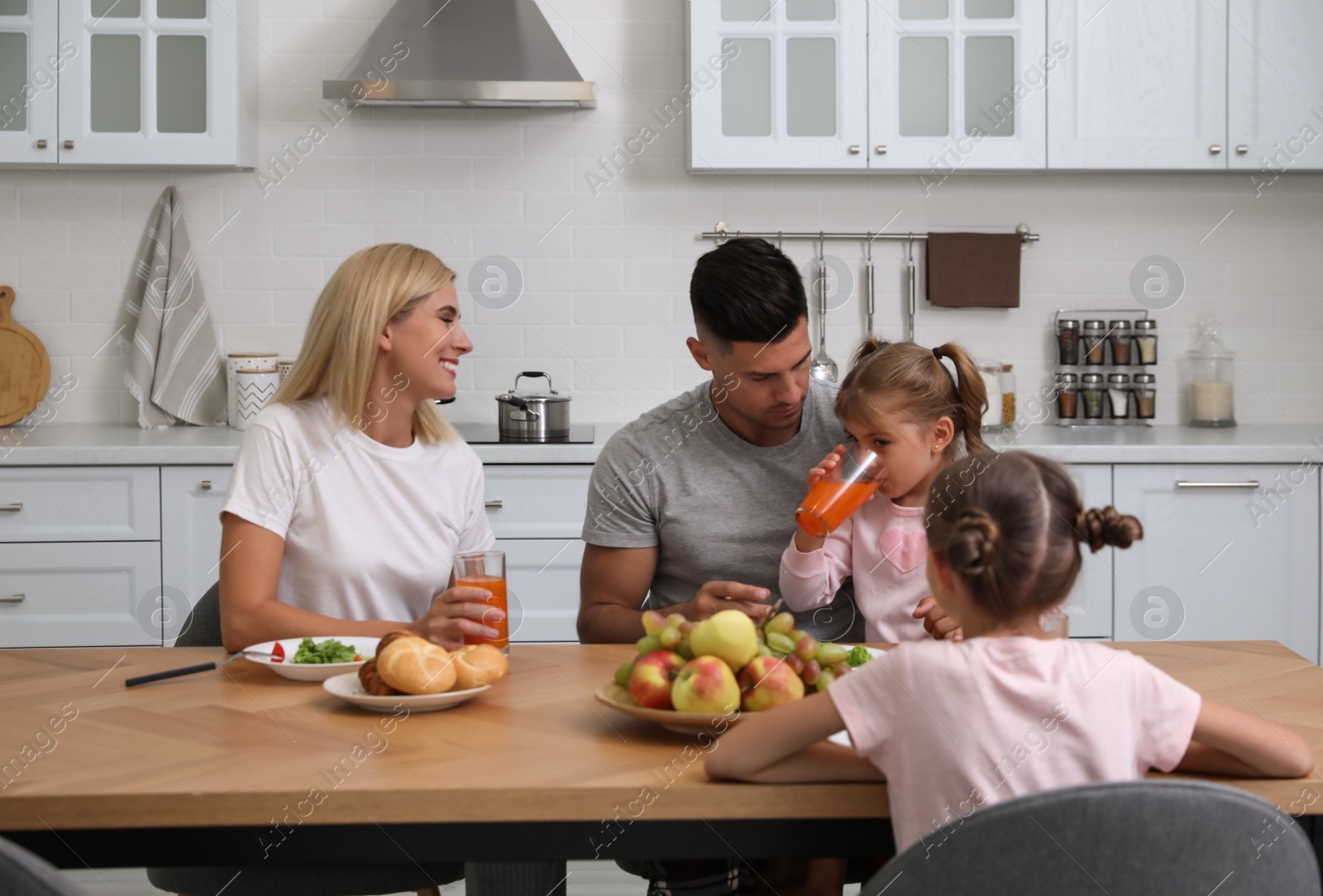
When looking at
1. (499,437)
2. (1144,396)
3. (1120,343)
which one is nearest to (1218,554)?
(1144,396)

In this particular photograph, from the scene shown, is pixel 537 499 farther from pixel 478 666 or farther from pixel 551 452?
pixel 478 666

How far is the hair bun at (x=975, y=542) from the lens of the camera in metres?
1.06

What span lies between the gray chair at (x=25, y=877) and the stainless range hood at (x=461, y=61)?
8.65 ft

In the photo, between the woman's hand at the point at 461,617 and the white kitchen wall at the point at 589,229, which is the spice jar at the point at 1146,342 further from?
the woman's hand at the point at 461,617

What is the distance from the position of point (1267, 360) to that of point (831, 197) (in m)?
1.39

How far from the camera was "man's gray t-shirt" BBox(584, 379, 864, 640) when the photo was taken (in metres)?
1.87

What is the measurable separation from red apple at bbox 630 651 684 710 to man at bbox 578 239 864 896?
0.55 m

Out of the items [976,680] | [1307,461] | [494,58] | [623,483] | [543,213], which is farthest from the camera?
[543,213]

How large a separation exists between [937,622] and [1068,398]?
90.8 inches

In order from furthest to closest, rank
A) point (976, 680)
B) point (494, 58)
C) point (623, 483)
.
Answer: point (494, 58), point (623, 483), point (976, 680)

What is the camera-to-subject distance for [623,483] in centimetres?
188

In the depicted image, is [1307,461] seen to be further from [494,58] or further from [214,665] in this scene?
[214,665]

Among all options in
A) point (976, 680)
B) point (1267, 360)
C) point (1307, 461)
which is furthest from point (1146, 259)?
point (976, 680)

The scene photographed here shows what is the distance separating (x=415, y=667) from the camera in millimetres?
1271
